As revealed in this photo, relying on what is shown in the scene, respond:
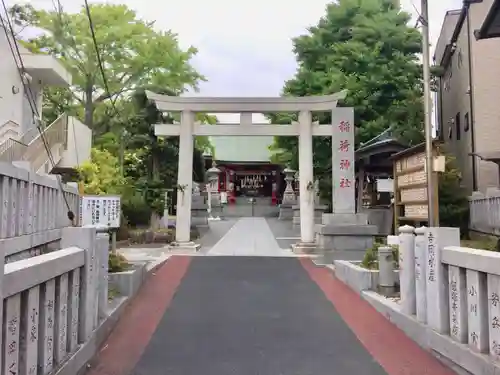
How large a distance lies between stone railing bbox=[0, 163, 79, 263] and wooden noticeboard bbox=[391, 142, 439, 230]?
855cm

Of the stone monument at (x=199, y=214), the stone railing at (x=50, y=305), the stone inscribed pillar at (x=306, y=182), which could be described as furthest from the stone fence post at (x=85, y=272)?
the stone monument at (x=199, y=214)

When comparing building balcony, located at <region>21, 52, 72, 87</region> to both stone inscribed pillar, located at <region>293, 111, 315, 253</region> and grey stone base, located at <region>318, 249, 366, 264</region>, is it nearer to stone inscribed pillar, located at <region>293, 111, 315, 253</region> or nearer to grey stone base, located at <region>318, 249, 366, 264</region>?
stone inscribed pillar, located at <region>293, 111, 315, 253</region>

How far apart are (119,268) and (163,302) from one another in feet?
3.28

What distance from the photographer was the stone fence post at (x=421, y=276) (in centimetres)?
563

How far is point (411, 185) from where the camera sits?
13969 millimetres

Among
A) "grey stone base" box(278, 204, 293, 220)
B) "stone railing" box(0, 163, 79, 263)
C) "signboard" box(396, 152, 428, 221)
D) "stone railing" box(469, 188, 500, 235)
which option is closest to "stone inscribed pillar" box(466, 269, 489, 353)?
"stone railing" box(0, 163, 79, 263)

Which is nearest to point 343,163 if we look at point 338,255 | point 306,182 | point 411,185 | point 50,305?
point 306,182

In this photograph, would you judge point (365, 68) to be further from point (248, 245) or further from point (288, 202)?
point (288, 202)

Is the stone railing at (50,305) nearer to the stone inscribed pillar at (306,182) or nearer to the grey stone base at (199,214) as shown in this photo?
the stone inscribed pillar at (306,182)

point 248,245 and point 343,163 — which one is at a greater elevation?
point 343,163

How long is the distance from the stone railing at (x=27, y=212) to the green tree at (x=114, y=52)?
58.5 ft

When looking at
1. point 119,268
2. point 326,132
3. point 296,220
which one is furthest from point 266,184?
point 119,268

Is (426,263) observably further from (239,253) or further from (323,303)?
(239,253)

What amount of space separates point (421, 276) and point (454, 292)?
0.82 metres
